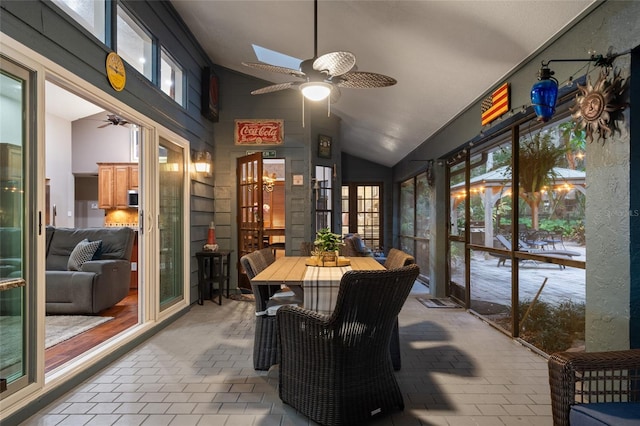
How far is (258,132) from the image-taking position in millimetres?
5828

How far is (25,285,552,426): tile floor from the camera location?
2.18 metres

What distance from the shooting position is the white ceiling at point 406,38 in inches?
104

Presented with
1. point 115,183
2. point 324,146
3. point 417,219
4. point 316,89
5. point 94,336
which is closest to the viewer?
point 316,89

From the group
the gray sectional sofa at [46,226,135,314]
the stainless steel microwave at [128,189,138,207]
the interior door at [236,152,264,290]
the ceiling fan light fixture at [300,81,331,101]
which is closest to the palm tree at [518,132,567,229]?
the ceiling fan light fixture at [300,81,331,101]

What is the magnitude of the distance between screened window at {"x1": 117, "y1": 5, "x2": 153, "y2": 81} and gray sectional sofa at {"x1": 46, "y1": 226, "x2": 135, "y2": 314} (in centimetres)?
228

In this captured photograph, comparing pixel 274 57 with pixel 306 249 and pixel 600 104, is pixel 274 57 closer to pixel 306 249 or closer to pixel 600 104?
pixel 306 249

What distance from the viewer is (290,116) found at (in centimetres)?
587

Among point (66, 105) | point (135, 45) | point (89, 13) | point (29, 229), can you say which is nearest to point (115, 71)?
point (89, 13)

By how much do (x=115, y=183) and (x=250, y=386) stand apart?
611 centimetres

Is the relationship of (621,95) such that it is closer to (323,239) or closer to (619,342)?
(619,342)

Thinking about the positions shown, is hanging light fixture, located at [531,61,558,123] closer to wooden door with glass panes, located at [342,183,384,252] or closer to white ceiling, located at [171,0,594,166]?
white ceiling, located at [171,0,594,166]

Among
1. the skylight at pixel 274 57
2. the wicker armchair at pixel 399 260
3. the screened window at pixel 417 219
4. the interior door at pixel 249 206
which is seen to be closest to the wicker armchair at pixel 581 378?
the wicker armchair at pixel 399 260

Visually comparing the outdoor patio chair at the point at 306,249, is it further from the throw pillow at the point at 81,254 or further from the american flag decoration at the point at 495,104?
the throw pillow at the point at 81,254

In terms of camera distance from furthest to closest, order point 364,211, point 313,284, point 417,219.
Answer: point 364,211, point 417,219, point 313,284
